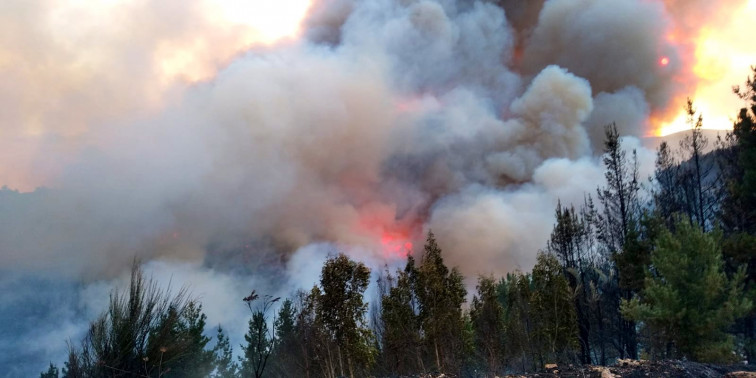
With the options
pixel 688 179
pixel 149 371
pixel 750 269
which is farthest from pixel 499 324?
pixel 149 371

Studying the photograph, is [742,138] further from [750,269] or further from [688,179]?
[688,179]

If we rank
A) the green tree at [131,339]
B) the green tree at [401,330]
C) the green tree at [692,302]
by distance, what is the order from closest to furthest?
the green tree at [131,339]
the green tree at [692,302]
the green tree at [401,330]

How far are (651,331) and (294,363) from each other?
98.7ft

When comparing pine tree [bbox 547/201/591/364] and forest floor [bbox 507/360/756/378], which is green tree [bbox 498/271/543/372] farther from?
forest floor [bbox 507/360/756/378]

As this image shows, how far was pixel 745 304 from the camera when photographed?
54.9ft

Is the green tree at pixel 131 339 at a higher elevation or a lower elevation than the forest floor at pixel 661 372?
higher

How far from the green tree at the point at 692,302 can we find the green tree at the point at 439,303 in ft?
44.0

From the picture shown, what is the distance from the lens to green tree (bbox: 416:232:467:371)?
1193 inches

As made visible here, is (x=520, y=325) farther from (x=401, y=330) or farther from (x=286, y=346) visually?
(x=286, y=346)

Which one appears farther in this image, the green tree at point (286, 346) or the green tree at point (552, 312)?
the green tree at point (286, 346)

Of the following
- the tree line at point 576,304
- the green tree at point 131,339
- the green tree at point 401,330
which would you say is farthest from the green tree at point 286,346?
the green tree at point 131,339

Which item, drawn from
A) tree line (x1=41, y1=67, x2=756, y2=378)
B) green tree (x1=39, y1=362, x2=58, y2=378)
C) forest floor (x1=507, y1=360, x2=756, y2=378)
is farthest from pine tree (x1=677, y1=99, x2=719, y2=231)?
green tree (x1=39, y1=362, x2=58, y2=378)

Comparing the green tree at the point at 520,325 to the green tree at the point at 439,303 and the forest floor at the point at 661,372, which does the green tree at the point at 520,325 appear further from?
the forest floor at the point at 661,372

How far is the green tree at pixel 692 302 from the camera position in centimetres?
1703
